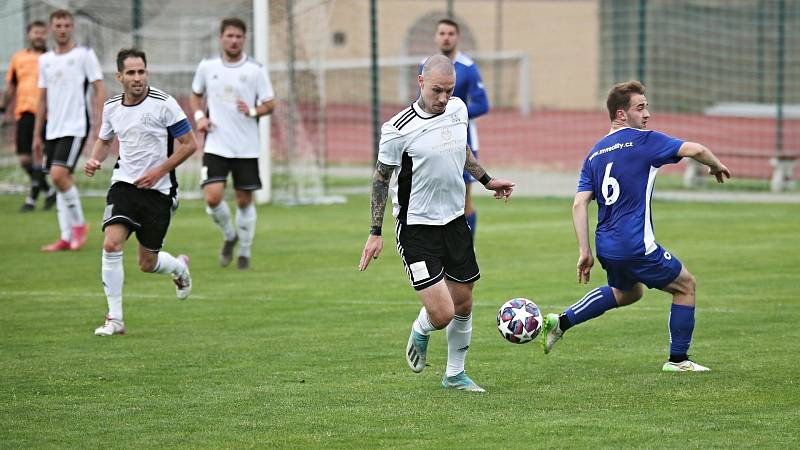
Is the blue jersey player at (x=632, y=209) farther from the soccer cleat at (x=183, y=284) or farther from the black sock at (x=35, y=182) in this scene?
the black sock at (x=35, y=182)

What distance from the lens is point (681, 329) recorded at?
7.62 m

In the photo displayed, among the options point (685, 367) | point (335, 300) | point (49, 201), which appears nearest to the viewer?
point (685, 367)

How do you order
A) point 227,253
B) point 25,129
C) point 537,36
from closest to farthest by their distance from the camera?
1. point 227,253
2. point 25,129
3. point 537,36

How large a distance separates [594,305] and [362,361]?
154 cm

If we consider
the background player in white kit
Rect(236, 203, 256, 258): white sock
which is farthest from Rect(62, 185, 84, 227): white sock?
the background player in white kit

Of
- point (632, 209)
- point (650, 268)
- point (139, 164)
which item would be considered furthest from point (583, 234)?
point (139, 164)

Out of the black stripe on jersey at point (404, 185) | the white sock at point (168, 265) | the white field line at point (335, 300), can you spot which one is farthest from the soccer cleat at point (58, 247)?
the black stripe on jersey at point (404, 185)

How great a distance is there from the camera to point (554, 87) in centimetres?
3856

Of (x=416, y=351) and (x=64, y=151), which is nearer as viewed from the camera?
(x=416, y=351)

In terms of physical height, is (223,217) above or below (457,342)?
above

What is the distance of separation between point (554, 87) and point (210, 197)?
27.2 metres

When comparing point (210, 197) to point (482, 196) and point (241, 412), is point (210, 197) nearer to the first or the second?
point (241, 412)

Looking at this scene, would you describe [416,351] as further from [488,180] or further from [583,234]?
[583,234]

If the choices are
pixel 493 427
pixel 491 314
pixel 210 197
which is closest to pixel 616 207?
pixel 493 427
